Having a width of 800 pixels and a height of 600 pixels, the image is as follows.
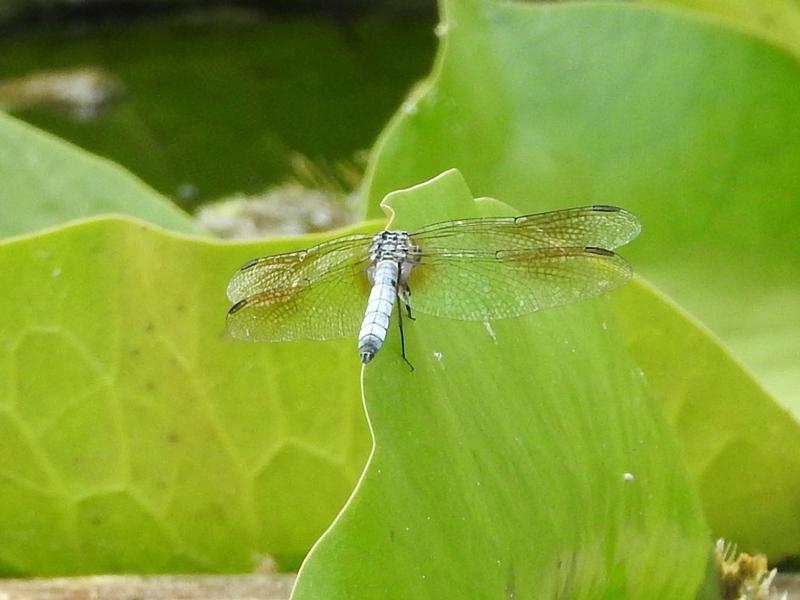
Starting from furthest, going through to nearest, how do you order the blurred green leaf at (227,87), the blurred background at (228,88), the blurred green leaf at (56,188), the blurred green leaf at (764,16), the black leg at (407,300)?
the blurred green leaf at (227,87), the blurred background at (228,88), the blurred green leaf at (764,16), the blurred green leaf at (56,188), the black leg at (407,300)

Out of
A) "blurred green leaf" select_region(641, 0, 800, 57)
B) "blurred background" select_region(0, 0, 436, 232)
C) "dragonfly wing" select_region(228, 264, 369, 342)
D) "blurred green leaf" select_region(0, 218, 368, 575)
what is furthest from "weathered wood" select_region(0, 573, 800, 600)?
"blurred background" select_region(0, 0, 436, 232)

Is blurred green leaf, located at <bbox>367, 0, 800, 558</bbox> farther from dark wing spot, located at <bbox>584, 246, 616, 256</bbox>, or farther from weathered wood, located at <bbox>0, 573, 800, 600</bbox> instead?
weathered wood, located at <bbox>0, 573, 800, 600</bbox>

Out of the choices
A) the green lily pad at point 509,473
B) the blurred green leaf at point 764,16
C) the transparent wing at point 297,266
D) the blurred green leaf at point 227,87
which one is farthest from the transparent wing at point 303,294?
the blurred green leaf at point 227,87

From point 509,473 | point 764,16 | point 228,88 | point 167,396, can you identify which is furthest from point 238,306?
point 228,88

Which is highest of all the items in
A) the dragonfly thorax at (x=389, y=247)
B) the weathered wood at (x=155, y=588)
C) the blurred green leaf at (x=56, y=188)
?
the blurred green leaf at (x=56, y=188)

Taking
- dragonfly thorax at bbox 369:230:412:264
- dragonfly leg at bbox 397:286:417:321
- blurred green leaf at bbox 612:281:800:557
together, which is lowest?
blurred green leaf at bbox 612:281:800:557

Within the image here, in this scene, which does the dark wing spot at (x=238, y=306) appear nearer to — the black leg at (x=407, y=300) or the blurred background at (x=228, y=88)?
the black leg at (x=407, y=300)

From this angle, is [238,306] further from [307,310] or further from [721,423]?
[721,423]
